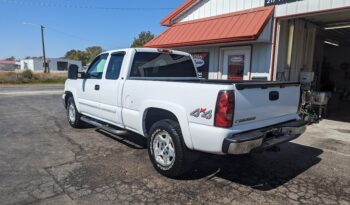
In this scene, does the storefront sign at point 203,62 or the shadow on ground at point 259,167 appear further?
the storefront sign at point 203,62

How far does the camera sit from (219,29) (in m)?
9.54

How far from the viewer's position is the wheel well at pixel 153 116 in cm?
418

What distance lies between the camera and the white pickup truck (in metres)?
3.39

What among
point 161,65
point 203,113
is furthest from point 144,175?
point 161,65

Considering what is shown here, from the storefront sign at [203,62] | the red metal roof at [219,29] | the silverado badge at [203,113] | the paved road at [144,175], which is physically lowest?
the paved road at [144,175]

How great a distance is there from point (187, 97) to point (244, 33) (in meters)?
5.47

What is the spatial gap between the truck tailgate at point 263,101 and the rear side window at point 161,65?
218 cm

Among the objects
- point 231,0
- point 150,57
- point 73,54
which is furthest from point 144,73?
point 73,54

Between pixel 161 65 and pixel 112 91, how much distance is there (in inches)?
42.8

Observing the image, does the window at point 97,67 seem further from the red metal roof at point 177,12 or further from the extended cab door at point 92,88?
the red metal roof at point 177,12

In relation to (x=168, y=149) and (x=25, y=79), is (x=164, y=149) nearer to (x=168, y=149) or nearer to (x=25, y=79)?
(x=168, y=149)

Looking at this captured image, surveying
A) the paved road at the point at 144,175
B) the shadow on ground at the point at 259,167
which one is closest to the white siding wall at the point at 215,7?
the paved road at the point at 144,175

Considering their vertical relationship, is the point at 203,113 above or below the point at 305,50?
below

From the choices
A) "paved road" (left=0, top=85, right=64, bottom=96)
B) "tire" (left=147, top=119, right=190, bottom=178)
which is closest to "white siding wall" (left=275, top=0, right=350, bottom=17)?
"tire" (left=147, top=119, right=190, bottom=178)
